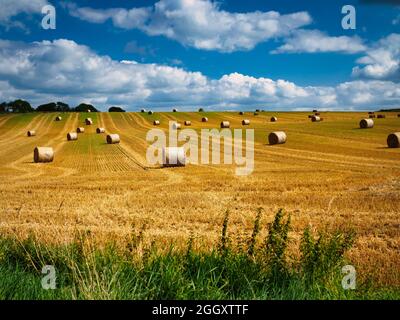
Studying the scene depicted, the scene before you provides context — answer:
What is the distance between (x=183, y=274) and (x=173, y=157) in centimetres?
1943

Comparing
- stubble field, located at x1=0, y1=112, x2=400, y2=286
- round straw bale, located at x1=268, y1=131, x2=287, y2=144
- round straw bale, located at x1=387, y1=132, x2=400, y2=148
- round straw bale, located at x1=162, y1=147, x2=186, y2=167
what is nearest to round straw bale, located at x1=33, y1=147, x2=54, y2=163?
stubble field, located at x1=0, y1=112, x2=400, y2=286

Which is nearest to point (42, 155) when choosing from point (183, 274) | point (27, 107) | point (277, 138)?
point (277, 138)

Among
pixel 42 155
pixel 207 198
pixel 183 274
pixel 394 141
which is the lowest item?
pixel 207 198

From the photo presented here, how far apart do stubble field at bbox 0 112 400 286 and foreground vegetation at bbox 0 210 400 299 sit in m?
0.73

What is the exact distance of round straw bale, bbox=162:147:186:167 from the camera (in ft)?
84.8

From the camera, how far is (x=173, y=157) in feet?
84.9

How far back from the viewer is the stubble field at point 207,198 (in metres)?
10.8

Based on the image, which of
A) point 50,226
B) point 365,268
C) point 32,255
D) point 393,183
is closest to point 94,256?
point 32,255

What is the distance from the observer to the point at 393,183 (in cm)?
1819

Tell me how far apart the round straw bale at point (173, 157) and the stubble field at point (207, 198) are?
3.07 feet

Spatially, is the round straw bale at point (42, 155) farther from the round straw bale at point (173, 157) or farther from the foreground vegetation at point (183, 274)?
the foreground vegetation at point (183, 274)

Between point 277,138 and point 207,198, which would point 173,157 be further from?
point 277,138
